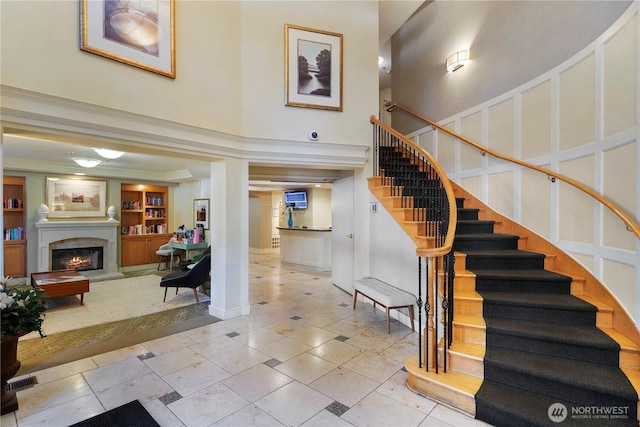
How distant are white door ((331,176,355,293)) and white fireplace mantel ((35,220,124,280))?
17.6 feet

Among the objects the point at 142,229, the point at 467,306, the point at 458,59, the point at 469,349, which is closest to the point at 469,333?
the point at 469,349

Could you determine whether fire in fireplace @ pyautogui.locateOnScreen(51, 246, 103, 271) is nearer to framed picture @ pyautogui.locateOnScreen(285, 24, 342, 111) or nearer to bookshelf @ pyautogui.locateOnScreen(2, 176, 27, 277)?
bookshelf @ pyautogui.locateOnScreen(2, 176, 27, 277)

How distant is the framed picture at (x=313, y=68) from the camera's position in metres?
4.27

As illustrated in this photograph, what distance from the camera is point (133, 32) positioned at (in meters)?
3.17

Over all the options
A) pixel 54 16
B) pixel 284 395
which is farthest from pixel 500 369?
pixel 54 16

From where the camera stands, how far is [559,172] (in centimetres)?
313

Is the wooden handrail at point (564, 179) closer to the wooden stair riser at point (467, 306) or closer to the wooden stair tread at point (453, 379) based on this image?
the wooden stair riser at point (467, 306)

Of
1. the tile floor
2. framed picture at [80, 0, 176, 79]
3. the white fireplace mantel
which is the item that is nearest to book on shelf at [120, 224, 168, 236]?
the white fireplace mantel

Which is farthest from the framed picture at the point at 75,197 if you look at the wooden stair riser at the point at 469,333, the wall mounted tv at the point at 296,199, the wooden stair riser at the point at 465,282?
the wooden stair riser at the point at 469,333

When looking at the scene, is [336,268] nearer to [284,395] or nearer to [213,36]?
[284,395]

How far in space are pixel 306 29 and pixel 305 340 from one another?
14.1 ft

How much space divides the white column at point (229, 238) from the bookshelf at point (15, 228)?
528cm

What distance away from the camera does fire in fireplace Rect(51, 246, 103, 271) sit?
6781mm

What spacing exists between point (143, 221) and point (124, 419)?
280 inches
